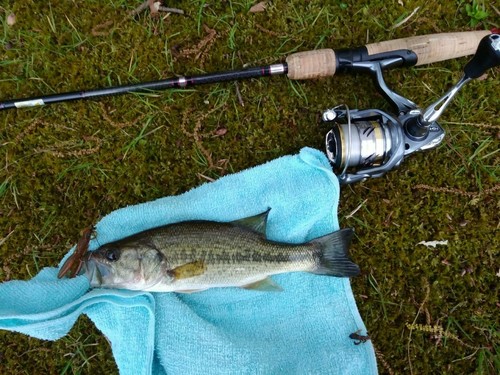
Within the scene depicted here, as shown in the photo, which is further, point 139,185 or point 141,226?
point 139,185

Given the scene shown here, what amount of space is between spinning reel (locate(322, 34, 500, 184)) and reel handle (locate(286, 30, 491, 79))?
5 centimetres

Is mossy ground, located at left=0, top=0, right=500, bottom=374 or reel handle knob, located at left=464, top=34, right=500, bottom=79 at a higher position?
reel handle knob, located at left=464, top=34, right=500, bottom=79

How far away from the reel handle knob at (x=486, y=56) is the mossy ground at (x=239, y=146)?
74 cm

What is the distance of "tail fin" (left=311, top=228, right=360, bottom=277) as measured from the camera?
2.95 m

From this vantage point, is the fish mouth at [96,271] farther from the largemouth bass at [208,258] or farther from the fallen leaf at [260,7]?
the fallen leaf at [260,7]

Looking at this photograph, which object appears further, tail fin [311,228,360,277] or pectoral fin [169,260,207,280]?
tail fin [311,228,360,277]

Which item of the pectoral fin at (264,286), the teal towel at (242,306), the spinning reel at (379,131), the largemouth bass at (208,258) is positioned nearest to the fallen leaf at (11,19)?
the teal towel at (242,306)

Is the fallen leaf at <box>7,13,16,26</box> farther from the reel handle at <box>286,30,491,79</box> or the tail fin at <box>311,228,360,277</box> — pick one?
the tail fin at <box>311,228,360,277</box>

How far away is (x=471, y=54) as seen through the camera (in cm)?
337

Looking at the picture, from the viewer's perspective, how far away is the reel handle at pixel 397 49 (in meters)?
3.17

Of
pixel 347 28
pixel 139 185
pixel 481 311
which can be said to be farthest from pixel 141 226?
pixel 481 311

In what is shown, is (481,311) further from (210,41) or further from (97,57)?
(97,57)

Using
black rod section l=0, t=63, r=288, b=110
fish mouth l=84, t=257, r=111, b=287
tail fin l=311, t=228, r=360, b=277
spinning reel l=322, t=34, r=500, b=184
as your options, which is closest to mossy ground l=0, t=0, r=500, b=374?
black rod section l=0, t=63, r=288, b=110

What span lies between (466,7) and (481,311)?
2.25 m
